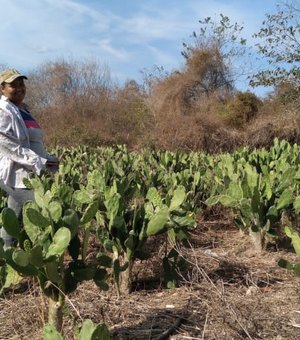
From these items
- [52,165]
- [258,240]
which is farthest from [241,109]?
[52,165]

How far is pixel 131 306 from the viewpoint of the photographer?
3.53 meters

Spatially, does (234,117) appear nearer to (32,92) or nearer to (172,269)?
(32,92)

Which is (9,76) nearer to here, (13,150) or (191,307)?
(13,150)

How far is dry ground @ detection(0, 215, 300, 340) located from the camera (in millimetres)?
3059

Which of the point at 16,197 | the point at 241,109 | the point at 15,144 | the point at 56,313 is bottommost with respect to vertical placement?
A: the point at 56,313

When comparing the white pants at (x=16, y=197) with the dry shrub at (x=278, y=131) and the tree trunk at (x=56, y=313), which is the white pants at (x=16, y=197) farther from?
the dry shrub at (x=278, y=131)

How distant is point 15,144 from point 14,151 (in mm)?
55

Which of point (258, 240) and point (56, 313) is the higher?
point (258, 240)

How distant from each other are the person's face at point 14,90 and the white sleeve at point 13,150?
0.18 meters

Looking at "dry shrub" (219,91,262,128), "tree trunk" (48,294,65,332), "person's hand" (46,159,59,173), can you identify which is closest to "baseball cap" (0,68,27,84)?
"person's hand" (46,159,59,173)

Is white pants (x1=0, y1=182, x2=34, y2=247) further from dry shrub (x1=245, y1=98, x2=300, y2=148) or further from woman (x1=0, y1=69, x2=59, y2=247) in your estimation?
dry shrub (x1=245, y1=98, x2=300, y2=148)

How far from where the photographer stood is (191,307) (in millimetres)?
3426

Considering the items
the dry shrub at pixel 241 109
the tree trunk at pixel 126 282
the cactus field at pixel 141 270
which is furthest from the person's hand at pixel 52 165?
the dry shrub at pixel 241 109

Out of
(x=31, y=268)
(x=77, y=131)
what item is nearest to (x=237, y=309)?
(x=31, y=268)
